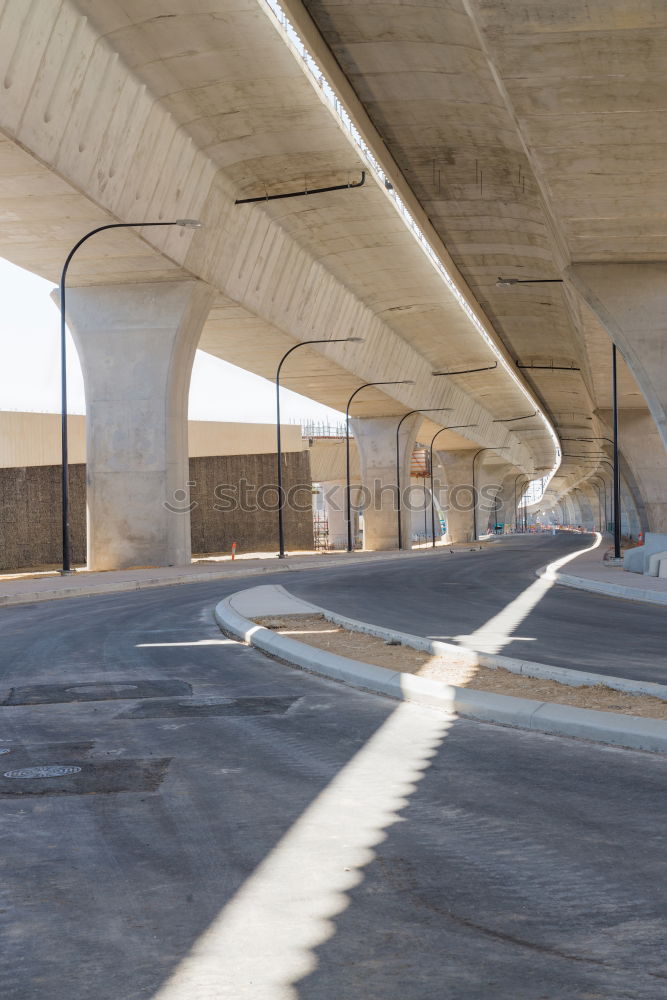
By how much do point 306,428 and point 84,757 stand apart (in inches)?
3558

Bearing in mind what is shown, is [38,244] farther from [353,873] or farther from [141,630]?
[353,873]

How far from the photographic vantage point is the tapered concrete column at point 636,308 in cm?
2783

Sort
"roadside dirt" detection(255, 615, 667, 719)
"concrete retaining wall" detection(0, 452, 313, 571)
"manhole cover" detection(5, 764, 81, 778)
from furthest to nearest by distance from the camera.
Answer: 1. "concrete retaining wall" detection(0, 452, 313, 571)
2. "roadside dirt" detection(255, 615, 667, 719)
3. "manhole cover" detection(5, 764, 81, 778)

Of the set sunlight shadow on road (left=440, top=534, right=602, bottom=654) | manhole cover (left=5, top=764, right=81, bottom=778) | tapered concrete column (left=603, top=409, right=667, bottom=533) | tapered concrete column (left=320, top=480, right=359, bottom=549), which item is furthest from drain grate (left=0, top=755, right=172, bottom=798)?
tapered concrete column (left=320, top=480, right=359, bottom=549)

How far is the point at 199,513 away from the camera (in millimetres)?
59312

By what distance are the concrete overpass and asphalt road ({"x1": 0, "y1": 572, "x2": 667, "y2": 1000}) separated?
9.05 m

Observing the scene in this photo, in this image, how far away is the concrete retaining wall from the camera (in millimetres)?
49344

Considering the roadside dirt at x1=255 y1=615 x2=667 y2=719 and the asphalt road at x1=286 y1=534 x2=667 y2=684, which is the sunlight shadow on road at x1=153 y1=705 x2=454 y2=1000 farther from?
the asphalt road at x1=286 y1=534 x2=667 y2=684

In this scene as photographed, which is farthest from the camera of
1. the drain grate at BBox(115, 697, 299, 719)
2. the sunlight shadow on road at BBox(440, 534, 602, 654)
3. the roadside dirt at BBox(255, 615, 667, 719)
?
the sunlight shadow on road at BBox(440, 534, 602, 654)

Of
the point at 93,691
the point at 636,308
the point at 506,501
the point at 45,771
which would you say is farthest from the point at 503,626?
the point at 506,501

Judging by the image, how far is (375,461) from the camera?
69875 millimetres

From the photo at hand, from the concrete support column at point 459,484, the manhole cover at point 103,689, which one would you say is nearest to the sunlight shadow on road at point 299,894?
the manhole cover at point 103,689

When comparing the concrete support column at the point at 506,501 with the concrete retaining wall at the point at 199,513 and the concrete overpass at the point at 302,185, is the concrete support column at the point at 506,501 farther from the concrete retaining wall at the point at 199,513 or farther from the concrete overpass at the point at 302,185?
the concrete overpass at the point at 302,185

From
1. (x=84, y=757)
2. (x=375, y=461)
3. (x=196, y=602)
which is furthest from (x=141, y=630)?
(x=375, y=461)
